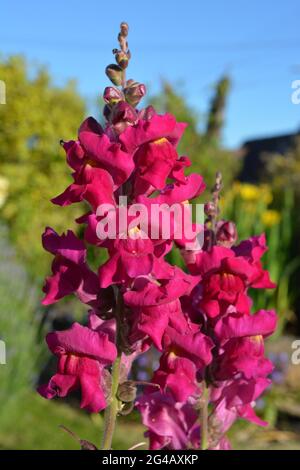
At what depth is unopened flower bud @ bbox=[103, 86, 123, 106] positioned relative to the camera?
0.88 m

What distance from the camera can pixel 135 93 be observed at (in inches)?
34.9

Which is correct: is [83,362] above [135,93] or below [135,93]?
below

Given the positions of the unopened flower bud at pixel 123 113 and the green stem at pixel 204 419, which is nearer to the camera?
the unopened flower bud at pixel 123 113

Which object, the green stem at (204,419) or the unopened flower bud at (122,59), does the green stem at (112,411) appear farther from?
the unopened flower bud at (122,59)

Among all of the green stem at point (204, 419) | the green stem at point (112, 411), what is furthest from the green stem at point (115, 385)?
the green stem at point (204, 419)

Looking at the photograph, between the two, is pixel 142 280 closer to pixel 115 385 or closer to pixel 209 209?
pixel 115 385

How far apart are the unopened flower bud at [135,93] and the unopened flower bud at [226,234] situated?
256mm

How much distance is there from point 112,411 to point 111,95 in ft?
1.35

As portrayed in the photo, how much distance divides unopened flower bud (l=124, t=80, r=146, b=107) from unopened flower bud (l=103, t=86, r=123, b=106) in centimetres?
1

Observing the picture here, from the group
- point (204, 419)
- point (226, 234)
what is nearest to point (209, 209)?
point (226, 234)

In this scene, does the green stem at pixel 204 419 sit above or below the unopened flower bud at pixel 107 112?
below

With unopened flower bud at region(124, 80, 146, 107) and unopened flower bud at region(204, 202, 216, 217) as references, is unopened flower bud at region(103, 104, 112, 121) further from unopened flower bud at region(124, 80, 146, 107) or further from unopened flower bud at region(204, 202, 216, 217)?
unopened flower bud at region(204, 202, 216, 217)

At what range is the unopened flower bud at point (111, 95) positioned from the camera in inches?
34.7

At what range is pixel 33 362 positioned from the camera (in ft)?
10.5
